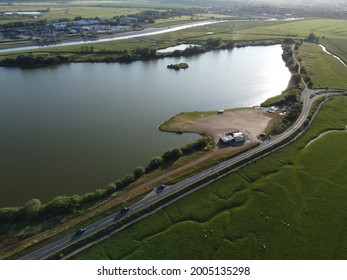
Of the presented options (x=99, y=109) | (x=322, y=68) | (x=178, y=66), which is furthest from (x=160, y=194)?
(x=322, y=68)

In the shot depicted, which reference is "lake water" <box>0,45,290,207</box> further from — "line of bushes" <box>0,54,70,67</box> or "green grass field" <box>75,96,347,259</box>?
"green grass field" <box>75,96,347,259</box>

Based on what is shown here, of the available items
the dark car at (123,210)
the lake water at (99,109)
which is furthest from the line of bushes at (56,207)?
the dark car at (123,210)

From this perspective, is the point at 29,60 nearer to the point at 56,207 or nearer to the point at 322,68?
the point at 56,207

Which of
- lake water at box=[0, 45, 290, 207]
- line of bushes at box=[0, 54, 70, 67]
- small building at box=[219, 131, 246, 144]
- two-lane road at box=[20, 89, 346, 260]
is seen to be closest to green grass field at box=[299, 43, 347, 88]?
lake water at box=[0, 45, 290, 207]

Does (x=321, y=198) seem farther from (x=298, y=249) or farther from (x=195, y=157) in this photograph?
(x=195, y=157)

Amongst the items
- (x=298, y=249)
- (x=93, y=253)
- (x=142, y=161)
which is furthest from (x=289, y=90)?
(x=93, y=253)

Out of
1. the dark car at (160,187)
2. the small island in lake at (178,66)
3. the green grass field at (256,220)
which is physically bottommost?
the green grass field at (256,220)

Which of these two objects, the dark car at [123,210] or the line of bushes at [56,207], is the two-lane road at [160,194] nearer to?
the dark car at [123,210]
